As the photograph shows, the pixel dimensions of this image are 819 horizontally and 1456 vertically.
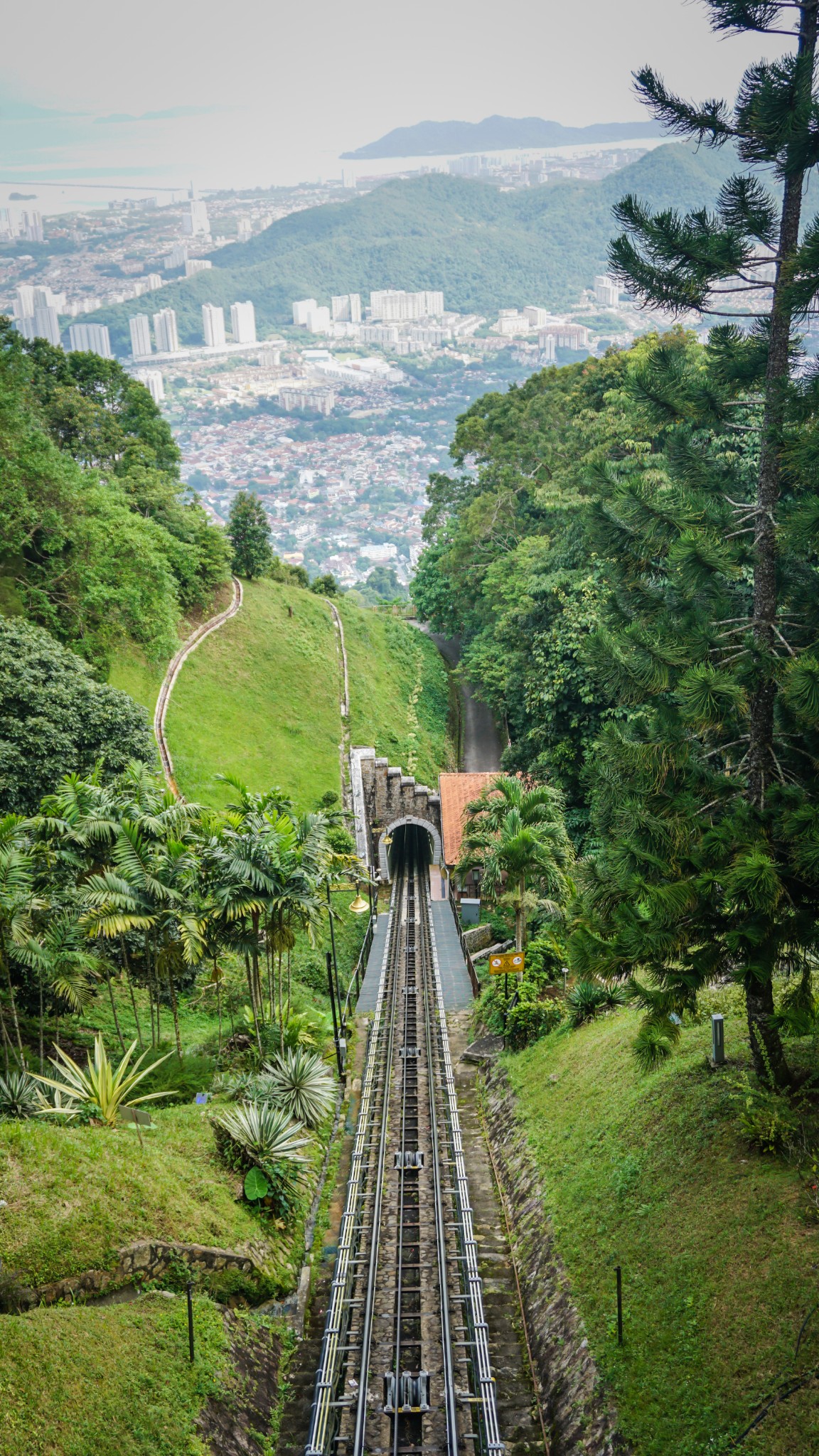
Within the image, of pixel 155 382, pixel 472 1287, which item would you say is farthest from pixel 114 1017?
pixel 155 382

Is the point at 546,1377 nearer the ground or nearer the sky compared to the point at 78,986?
nearer the ground

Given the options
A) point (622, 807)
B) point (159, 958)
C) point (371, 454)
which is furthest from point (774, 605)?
point (371, 454)

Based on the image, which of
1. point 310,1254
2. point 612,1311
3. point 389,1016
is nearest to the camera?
point 612,1311

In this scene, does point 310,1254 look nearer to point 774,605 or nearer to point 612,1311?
point 612,1311

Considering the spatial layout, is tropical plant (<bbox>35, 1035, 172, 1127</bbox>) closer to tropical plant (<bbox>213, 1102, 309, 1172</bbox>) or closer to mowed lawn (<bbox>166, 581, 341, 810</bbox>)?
tropical plant (<bbox>213, 1102, 309, 1172</bbox>)

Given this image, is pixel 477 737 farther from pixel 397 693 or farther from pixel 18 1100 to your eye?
pixel 18 1100

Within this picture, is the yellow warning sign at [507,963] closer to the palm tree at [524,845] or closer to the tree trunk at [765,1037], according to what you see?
the palm tree at [524,845]
